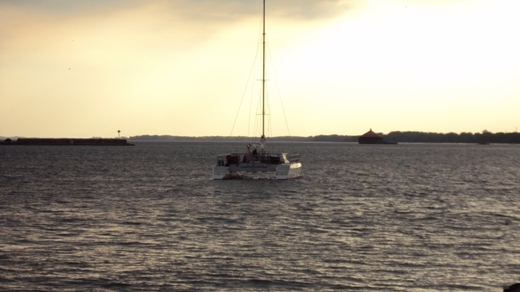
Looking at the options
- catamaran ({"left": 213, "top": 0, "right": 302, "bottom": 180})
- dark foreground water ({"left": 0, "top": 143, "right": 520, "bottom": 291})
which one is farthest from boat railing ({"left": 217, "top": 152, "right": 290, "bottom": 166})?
dark foreground water ({"left": 0, "top": 143, "right": 520, "bottom": 291})

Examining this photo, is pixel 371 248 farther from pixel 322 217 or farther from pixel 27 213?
pixel 27 213

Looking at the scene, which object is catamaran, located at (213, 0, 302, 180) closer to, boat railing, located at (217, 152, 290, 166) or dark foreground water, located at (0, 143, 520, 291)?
boat railing, located at (217, 152, 290, 166)

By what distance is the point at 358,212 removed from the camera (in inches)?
1558

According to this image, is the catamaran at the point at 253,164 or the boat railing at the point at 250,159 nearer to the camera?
the catamaran at the point at 253,164

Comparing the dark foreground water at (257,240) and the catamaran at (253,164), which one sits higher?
the catamaran at (253,164)

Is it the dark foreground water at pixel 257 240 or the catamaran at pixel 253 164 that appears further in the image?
the catamaran at pixel 253 164

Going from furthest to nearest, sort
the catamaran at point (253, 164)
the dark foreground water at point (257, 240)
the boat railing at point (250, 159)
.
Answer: the boat railing at point (250, 159), the catamaran at point (253, 164), the dark foreground water at point (257, 240)

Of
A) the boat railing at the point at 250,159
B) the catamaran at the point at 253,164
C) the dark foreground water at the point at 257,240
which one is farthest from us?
the boat railing at the point at 250,159

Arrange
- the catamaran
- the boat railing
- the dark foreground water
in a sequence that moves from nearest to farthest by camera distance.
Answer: the dark foreground water, the catamaran, the boat railing

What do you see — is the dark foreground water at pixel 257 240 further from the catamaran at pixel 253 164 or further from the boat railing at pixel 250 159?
the boat railing at pixel 250 159

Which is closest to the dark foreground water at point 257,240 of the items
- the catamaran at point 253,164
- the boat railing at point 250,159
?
the catamaran at point 253,164

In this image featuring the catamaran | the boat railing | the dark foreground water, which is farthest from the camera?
the boat railing

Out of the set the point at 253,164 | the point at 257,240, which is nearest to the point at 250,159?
the point at 253,164

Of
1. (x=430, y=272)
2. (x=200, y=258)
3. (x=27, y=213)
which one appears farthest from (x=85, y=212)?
(x=430, y=272)
